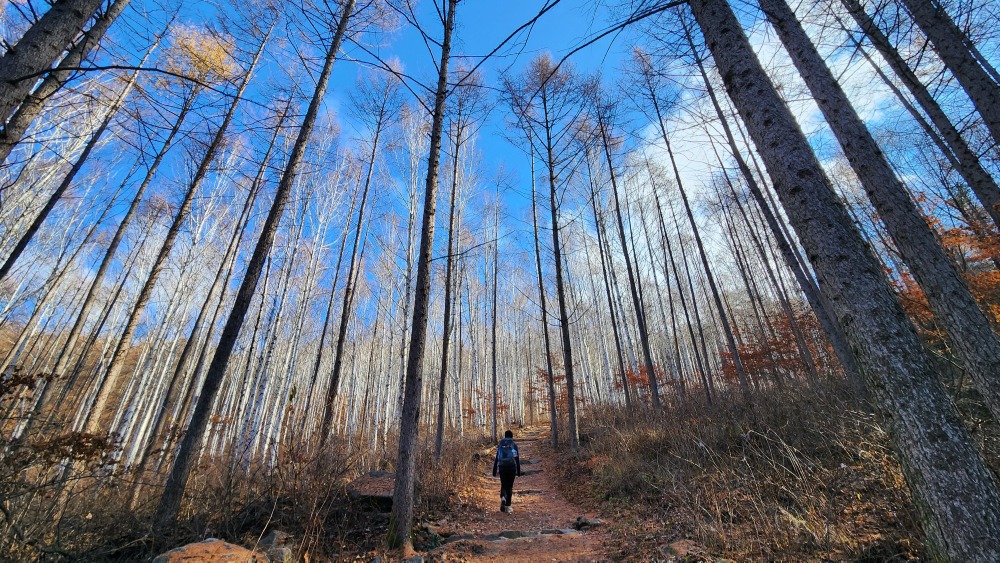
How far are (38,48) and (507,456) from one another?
719 cm

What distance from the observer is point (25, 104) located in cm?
272

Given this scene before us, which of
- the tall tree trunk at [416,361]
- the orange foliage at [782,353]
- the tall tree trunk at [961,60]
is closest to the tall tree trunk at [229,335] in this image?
the tall tree trunk at [416,361]

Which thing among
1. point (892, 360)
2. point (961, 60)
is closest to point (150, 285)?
point (892, 360)

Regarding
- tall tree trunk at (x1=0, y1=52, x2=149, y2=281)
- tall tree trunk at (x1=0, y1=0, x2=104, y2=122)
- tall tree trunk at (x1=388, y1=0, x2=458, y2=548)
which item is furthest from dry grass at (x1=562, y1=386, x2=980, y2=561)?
tall tree trunk at (x1=0, y1=52, x2=149, y2=281)

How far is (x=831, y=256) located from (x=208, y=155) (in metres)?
10.9

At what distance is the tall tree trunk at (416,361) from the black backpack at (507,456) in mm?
2202

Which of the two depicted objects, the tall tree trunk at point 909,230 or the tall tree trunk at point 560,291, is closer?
the tall tree trunk at point 909,230

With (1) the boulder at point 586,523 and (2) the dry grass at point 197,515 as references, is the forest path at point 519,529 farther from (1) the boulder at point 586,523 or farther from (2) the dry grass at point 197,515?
(2) the dry grass at point 197,515

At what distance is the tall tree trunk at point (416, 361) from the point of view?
401 cm

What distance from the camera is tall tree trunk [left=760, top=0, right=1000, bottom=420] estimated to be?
3166 mm

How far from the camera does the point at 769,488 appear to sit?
3.85m

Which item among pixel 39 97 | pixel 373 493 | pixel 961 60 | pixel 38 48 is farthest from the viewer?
pixel 961 60

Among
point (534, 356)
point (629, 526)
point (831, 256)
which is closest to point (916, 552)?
point (831, 256)

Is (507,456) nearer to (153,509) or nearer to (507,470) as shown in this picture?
(507,470)
